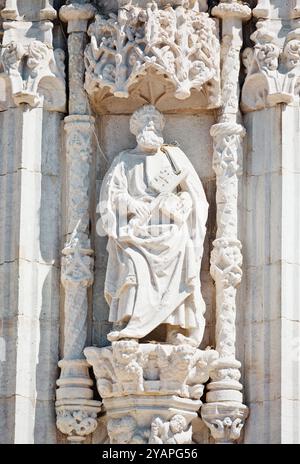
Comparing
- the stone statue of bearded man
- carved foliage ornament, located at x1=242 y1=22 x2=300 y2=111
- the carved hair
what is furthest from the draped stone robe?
carved foliage ornament, located at x1=242 y1=22 x2=300 y2=111

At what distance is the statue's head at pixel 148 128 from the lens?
25011 mm

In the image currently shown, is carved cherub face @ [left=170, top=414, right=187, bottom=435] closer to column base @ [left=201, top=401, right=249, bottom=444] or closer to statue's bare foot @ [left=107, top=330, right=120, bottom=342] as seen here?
column base @ [left=201, top=401, right=249, bottom=444]

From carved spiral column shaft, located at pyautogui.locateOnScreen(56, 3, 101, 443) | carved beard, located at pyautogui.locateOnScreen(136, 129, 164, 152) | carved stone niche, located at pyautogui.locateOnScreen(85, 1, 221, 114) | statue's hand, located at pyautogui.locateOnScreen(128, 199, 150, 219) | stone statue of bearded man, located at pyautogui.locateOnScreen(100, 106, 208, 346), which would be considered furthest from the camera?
carved beard, located at pyautogui.locateOnScreen(136, 129, 164, 152)

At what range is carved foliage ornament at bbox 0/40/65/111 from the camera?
25.2 meters

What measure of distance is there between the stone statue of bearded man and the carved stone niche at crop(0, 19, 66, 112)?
2.88ft

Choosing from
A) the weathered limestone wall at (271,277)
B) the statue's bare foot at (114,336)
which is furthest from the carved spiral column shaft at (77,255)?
the weathered limestone wall at (271,277)

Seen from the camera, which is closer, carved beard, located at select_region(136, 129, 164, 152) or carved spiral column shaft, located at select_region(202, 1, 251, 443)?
carved spiral column shaft, located at select_region(202, 1, 251, 443)

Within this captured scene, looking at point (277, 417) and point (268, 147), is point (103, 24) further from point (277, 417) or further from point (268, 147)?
point (277, 417)

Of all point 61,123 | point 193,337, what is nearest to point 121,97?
point 61,123

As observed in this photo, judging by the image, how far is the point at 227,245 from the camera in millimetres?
24828

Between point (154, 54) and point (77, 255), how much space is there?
6.01 ft

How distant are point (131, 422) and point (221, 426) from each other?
0.76 m

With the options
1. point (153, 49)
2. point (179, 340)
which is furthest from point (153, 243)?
point (153, 49)

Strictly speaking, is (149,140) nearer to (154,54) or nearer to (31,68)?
(154,54)
